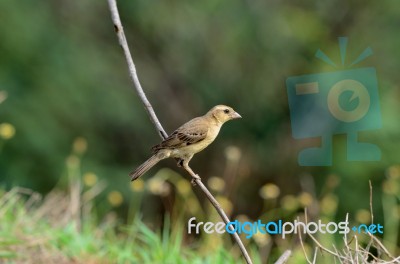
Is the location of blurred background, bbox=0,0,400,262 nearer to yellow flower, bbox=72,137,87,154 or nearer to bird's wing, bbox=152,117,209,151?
yellow flower, bbox=72,137,87,154

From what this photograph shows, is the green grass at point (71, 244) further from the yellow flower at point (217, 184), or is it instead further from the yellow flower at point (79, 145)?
the yellow flower at point (79, 145)

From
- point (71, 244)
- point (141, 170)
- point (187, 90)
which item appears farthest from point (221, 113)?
point (187, 90)

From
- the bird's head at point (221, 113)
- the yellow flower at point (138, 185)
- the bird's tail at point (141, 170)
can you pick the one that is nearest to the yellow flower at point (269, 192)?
the yellow flower at point (138, 185)

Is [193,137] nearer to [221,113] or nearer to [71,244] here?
[221,113]

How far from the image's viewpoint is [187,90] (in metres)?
10.4

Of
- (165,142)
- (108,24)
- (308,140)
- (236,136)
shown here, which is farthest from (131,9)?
(165,142)

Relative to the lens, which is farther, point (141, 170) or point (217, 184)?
point (217, 184)

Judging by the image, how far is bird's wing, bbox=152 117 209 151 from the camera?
246 cm

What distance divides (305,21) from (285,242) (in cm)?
451

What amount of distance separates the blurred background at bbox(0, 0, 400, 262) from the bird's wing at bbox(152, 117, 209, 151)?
21.2ft

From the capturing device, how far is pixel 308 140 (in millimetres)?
9531

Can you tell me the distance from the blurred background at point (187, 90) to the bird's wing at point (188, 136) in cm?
647

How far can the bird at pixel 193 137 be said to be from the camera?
8.00 ft

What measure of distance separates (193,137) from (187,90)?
26.0 ft
